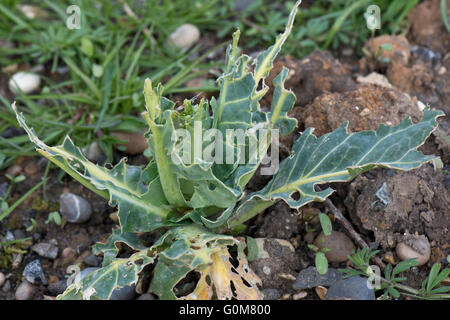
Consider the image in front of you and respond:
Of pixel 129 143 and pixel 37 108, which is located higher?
pixel 37 108

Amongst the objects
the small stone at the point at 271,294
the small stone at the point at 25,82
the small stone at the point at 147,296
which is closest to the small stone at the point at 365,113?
the small stone at the point at 271,294

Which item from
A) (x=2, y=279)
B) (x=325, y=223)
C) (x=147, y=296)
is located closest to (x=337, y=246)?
(x=325, y=223)

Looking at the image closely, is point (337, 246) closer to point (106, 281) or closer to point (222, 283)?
point (222, 283)

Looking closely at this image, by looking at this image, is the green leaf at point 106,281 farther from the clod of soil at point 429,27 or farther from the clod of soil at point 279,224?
the clod of soil at point 429,27

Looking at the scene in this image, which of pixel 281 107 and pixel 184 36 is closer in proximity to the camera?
pixel 281 107

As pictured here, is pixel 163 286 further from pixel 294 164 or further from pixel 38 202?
pixel 38 202
